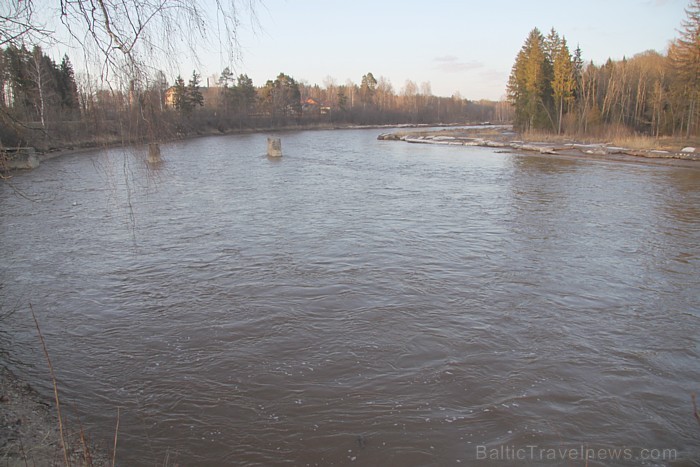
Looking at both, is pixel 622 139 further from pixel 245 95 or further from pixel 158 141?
pixel 245 95

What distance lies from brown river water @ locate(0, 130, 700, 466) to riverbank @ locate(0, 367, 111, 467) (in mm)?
293

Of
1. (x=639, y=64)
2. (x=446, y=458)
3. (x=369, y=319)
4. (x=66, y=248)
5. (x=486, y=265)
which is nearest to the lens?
(x=446, y=458)

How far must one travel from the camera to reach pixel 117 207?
614 inches

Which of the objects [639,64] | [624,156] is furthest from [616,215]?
[639,64]

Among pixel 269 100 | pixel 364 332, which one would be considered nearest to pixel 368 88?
pixel 269 100

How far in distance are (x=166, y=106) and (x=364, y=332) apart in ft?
13.1

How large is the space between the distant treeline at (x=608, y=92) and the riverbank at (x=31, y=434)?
1749 inches

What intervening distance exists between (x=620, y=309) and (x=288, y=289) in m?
5.63

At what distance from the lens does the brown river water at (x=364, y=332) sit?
4477 millimetres

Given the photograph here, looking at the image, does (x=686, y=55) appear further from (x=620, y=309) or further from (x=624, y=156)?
(x=620, y=309)

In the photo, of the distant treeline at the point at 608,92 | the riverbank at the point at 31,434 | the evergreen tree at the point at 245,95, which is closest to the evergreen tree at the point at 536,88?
the distant treeline at the point at 608,92

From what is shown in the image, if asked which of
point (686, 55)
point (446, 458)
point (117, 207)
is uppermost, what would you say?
point (686, 55)

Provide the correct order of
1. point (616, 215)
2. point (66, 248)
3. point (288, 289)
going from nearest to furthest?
point (288, 289)
point (66, 248)
point (616, 215)

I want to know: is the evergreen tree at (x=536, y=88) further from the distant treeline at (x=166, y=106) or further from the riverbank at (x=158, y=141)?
the riverbank at (x=158, y=141)
